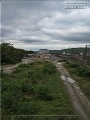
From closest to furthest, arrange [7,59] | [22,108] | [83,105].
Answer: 1. [22,108]
2. [83,105]
3. [7,59]

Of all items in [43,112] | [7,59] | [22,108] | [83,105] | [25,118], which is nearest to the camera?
[25,118]

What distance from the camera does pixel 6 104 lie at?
11.9 m

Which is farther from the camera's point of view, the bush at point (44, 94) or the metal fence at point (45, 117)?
the bush at point (44, 94)

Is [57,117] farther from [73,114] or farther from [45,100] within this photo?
[45,100]

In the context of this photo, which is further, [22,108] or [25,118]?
[22,108]

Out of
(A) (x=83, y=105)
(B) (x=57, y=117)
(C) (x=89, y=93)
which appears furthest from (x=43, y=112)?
(C) (x=89, y=93)

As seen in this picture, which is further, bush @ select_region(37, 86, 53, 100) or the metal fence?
bush @ select_region(37, 86, 53, 100)

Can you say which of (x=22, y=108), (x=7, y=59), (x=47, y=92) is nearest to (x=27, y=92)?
(x=47, y=92)

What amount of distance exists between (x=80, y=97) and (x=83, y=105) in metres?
2.18

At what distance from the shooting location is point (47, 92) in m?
14.8

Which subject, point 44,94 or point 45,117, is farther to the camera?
point 44,94

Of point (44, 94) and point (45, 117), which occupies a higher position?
point (44, 94)

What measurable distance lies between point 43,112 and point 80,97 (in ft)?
14.2

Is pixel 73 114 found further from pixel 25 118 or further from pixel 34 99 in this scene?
pixel 34 99
